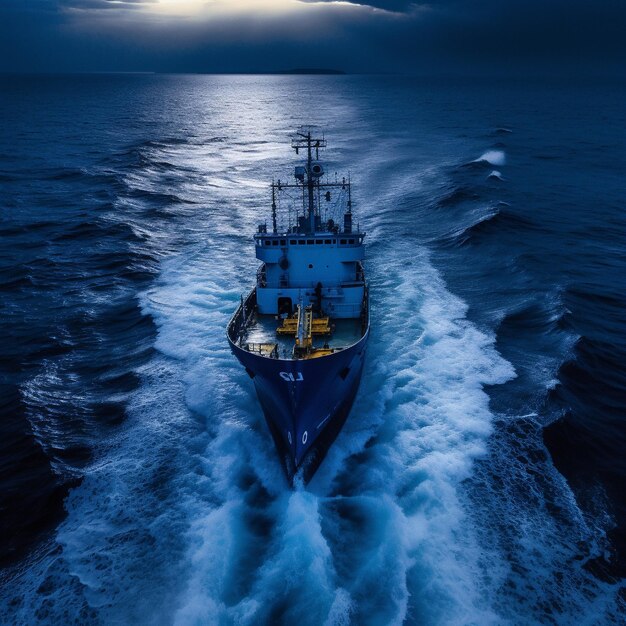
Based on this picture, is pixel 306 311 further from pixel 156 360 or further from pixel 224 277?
pixel 224 277

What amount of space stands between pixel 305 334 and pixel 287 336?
5.51 ft

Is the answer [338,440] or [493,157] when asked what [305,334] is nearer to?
[338,440]

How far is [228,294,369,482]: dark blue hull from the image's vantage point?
55.5 ft

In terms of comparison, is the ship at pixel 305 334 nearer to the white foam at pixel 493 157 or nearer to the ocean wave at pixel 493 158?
the ocean wave at pixel 493 158

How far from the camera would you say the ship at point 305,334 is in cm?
1719

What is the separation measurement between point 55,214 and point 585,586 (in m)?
49.3

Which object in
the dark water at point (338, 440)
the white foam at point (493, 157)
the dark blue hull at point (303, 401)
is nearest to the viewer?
the dark water at point (338, 440)

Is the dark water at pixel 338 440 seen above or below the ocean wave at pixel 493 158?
above

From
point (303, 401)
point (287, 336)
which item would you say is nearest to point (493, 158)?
point (287, 336)

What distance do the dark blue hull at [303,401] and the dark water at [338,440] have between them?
741 mm

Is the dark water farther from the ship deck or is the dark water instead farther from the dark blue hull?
the ship deck

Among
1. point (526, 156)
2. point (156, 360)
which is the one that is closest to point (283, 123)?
point (526, 156)

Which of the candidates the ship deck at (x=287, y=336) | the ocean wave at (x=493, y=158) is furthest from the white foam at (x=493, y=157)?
the ship deck at (x=287, y=336)

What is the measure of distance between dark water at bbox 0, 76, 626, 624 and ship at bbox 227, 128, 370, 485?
1.17 m
